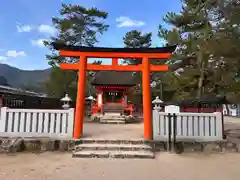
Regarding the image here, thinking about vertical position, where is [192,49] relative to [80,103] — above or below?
above

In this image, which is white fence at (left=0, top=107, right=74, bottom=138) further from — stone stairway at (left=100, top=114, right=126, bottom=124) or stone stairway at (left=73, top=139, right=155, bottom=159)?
stone stairway at (left=100, top=114, right=126, bottom=124)

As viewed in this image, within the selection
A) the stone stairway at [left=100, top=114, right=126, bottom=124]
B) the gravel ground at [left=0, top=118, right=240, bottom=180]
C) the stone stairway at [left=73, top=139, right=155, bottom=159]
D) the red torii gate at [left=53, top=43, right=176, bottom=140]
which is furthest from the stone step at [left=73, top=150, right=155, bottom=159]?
the stone stairway at [left=100, top=114, right=126, bottom=124]

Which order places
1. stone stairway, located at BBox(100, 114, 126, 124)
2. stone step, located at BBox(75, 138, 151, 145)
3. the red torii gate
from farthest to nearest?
stone stairway, located at BBox(100, 114, 126, 124) → the red torii gate → stone step, located at BBox(75, 138, 151, 145)

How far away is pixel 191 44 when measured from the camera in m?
17.5

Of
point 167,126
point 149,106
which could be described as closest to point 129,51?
point 149,106

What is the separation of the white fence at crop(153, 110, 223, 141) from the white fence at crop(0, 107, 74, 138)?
105 inches

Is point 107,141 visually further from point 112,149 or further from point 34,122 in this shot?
point 34,122

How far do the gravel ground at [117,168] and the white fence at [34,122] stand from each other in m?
0.95

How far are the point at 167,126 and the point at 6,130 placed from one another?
190 inches

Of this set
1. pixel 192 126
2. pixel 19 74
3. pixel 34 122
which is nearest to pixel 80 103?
pixel 34 122

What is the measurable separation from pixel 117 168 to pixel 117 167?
0.08 metres

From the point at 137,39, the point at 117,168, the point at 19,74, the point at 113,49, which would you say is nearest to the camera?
the point at 117,168

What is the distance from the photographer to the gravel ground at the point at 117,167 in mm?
4566

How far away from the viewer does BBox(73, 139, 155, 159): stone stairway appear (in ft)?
19.9
